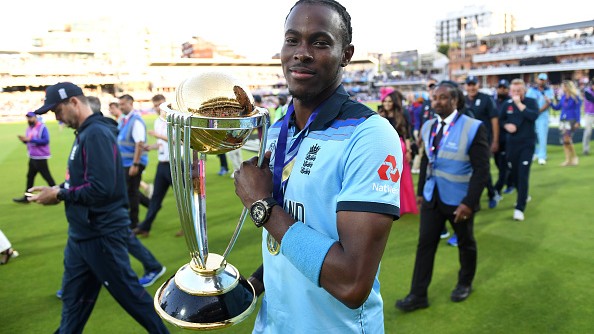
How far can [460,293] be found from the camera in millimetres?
3891

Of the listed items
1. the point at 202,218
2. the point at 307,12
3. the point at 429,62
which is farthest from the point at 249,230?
the point at 429,62

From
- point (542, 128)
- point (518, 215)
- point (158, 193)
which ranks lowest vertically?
point (518, 215)

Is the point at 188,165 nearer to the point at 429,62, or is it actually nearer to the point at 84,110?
the point at 84,110

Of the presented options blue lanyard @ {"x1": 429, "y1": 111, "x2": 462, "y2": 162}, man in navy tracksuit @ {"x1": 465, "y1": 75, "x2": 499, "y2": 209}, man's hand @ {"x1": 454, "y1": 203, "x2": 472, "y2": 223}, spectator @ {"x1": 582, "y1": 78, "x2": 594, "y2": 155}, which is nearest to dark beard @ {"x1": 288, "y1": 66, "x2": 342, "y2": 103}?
man's hand @ {"x1": 454, "y1": 203, "x2": 472, "y2": 223}

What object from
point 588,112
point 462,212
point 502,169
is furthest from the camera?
point 588,112

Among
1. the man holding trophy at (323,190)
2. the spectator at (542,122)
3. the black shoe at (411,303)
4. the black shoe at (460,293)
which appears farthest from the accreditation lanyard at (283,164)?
the spectator at (542,122)

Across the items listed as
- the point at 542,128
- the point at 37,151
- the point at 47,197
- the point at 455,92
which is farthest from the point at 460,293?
the point at 37,151

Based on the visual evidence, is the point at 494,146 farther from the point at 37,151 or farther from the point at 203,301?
the point at 37,151

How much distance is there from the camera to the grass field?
3588 millimetres

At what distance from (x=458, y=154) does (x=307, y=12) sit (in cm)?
281

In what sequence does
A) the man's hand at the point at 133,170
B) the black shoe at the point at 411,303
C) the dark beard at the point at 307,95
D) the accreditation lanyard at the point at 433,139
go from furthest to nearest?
1. the man's hand at the point at 133,170
2. the accreditation lanyard at the point at 433,139
3. the black shoe at the point at 411,303
4. the dark beard at the point at 307,95

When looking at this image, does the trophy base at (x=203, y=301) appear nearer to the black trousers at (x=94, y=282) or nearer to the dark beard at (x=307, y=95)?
the dark beard at (x=307, y=95)

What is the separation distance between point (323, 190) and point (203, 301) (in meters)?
0.59

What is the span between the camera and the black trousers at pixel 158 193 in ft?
19.7
